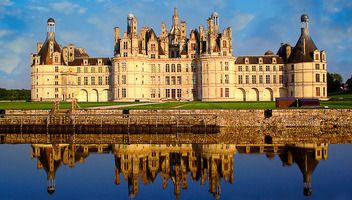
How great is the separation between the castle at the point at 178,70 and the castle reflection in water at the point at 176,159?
→ 39.2 metres

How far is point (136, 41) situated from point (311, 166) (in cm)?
4921

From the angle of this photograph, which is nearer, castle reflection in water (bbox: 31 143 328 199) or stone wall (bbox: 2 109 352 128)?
castle reflection in water (bbox: 31 143 328 199)

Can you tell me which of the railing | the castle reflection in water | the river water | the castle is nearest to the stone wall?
the railing

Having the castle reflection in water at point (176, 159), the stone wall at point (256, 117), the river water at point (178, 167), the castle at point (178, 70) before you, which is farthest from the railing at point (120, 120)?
the castle at point (178, 70)

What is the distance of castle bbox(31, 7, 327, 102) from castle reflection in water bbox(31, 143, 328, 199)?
39.2 metres

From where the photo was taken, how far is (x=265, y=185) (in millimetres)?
14336

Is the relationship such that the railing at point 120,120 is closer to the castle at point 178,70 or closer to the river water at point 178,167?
the river water at point 178,167

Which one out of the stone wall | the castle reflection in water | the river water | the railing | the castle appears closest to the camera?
the river water

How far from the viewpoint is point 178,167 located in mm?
17141

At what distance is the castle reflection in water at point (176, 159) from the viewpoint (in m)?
15.3

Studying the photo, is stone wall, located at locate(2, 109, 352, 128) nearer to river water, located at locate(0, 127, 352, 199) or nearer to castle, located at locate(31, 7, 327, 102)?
river water, located at locate(0, 127, 352, 199)

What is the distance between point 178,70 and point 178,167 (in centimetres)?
4983

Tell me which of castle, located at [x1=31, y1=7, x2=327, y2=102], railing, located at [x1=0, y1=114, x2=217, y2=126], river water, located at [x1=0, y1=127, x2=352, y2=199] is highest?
castle, located at [x1=31, y1=7, x2=327, y2=102]

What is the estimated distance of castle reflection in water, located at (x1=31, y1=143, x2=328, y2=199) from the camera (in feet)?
50.3
